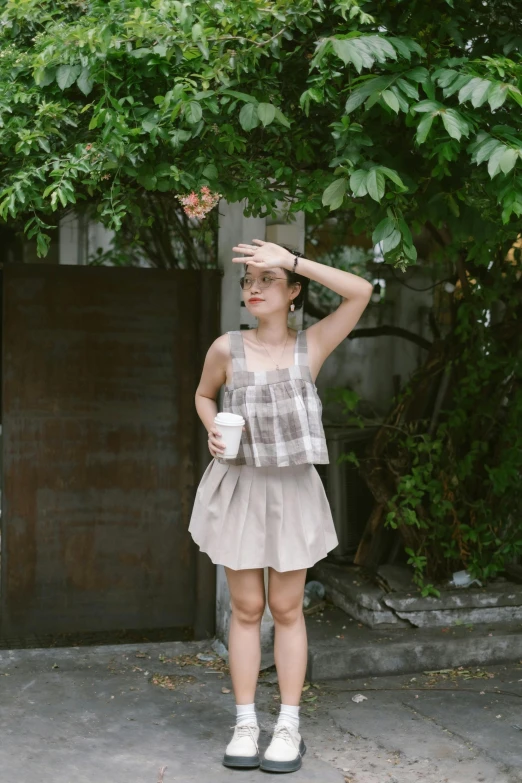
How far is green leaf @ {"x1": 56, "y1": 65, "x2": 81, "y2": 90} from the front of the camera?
3.72 m

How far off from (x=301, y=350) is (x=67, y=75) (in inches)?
55.5

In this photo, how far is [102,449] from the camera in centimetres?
546

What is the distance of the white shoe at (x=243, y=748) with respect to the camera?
3.81 m

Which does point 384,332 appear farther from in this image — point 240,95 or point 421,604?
point 240,95

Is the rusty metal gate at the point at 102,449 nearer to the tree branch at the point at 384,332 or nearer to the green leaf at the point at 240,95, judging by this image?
the tree branch at the point at 384,332

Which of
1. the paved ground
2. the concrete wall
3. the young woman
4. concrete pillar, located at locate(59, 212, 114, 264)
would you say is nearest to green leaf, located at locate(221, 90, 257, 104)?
the young woman

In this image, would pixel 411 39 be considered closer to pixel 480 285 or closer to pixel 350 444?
pixel 480 285

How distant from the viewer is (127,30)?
3.62 meters

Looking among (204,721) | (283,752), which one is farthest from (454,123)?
(204,721)

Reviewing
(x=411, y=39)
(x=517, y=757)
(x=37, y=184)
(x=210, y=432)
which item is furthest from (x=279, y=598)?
(x=411, y=39)

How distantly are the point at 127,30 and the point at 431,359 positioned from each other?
323 centimetres

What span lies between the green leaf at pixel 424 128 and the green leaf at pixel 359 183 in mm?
238

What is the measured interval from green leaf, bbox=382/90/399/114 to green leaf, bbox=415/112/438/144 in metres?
0.10

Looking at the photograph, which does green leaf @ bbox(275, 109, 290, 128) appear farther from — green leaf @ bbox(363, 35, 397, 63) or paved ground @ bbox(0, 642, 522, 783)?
paved ground @ bbox(0, 642, 522, 783)
